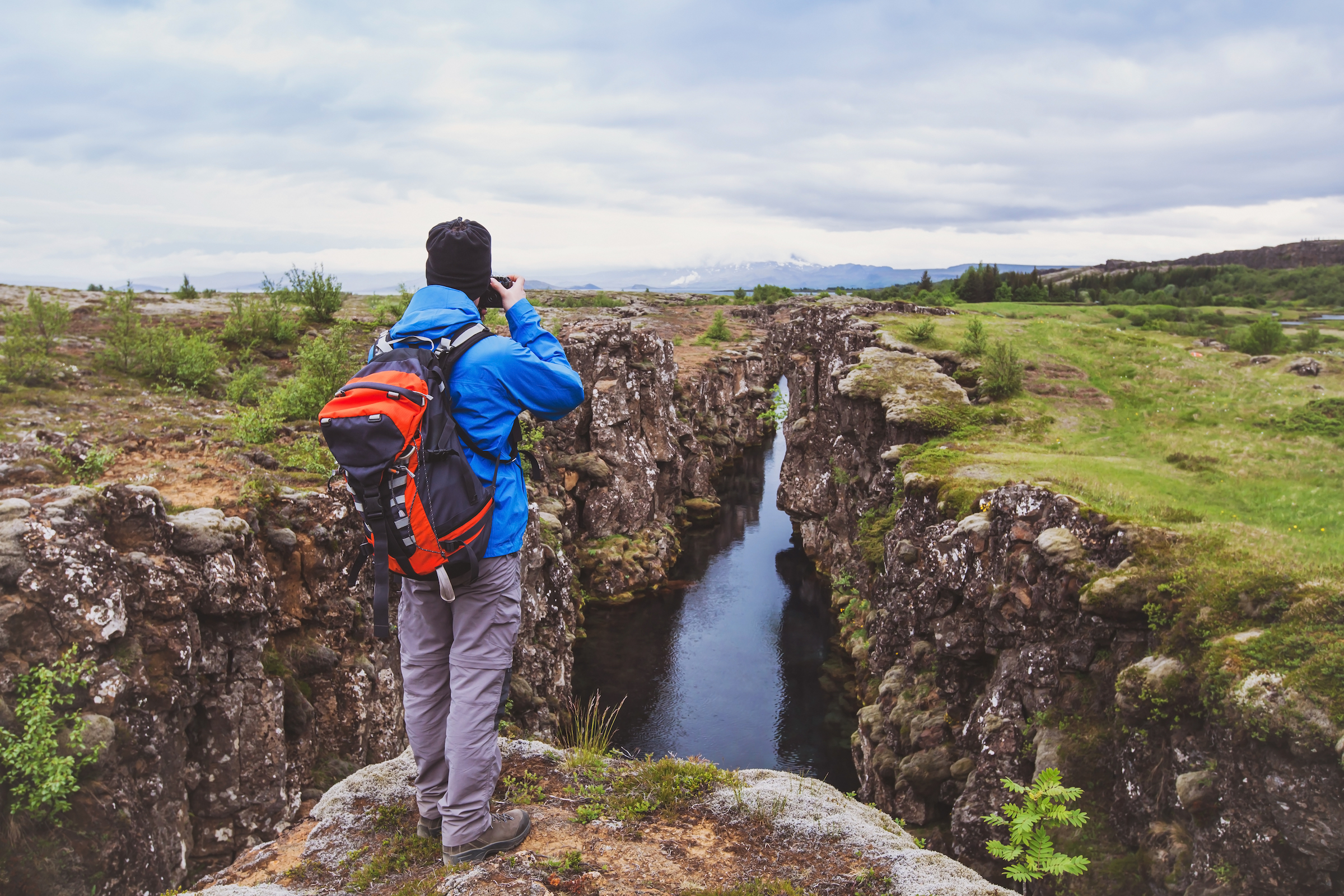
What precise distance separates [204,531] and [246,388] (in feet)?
32.3

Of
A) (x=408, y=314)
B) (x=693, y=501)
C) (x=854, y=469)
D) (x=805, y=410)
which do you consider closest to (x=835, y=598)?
(x=854, y=469)

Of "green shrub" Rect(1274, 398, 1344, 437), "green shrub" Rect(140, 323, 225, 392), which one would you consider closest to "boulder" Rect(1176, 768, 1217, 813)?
"green shrub" Rect(1274, 398, 1344, 437)

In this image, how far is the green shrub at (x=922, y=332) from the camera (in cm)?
3281

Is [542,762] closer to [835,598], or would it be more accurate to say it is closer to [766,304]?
[835,598]

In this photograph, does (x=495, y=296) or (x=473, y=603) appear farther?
(x=495, y=296)

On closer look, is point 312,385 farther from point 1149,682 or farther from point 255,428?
point 1149,682

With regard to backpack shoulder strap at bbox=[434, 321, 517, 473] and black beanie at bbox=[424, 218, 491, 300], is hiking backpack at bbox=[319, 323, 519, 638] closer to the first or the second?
backpack shoulder strap at bbox=[434, 321, 517, 473]

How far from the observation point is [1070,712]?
42.4 ft

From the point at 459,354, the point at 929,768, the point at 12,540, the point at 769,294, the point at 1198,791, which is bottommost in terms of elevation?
the point at 929,768

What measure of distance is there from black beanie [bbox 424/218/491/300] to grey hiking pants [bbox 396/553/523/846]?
2266 millimetres

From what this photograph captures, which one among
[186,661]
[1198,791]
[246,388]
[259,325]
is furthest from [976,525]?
[259,325]

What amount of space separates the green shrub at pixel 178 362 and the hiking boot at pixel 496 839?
57.4ft

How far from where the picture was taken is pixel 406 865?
5.24 m

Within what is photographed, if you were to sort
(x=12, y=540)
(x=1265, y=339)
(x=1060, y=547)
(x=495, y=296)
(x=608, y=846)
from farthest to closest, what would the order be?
(x=1265, y=339)
(x=1060, y=547)
(x=12, y=540)
(x=495, y=296)
(x=608, y=846)
